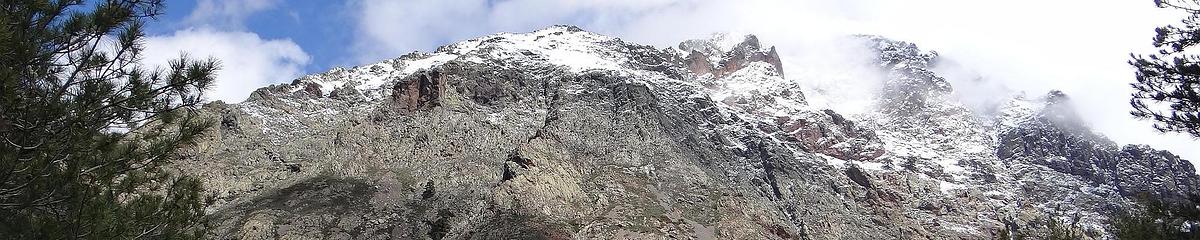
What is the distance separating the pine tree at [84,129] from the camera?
15391 millimetres

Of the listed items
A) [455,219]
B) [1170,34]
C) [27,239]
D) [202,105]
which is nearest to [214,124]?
[202,105]

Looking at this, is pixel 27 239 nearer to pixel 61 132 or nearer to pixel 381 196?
pixel 61 132

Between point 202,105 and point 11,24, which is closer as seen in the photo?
point 11,24

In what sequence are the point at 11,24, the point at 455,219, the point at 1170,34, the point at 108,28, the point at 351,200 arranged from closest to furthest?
the point at 11,24 → the point at 108,28 → the point at 1170,34 → the point at 455,219 → the point at 351,200

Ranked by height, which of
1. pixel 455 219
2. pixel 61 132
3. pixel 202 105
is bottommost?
pixel 61 132

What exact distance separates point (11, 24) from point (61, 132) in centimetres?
196

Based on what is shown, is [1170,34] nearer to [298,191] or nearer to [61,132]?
[61,132]

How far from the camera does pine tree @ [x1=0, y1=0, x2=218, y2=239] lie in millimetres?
15391

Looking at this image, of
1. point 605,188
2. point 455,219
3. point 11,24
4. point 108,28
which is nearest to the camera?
point 11,24

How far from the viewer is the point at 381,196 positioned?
579ft

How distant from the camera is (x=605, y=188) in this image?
598 feet

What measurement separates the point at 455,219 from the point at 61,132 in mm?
145805

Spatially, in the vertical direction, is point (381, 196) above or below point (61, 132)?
above

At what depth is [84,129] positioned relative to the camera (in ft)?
52.9
